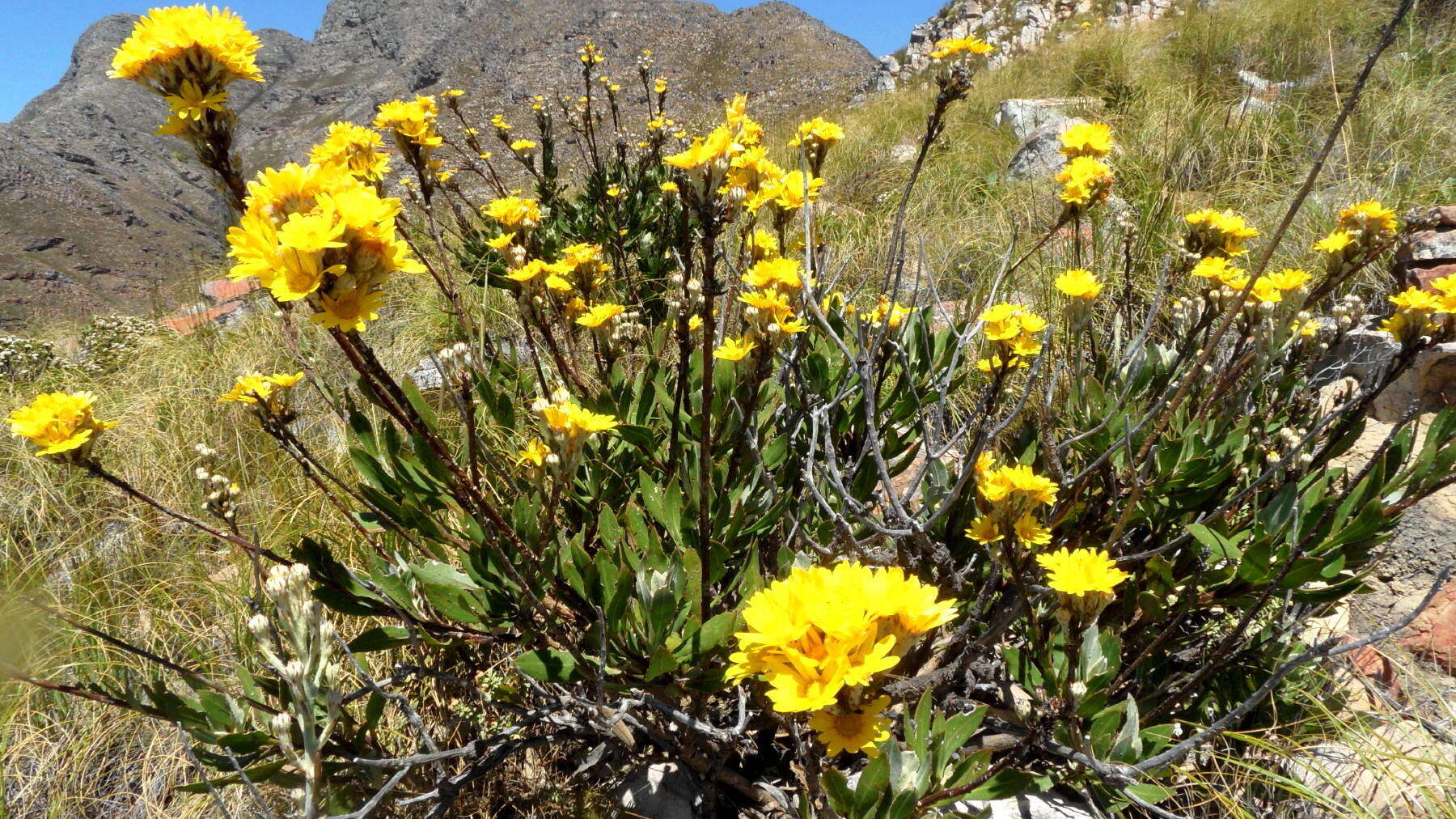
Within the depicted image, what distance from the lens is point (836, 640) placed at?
973 mm

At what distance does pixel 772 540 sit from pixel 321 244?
5.17ft

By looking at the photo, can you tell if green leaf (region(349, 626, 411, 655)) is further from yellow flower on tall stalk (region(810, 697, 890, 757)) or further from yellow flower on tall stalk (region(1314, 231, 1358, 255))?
yellow flower on tall stalk (region(1314, 231, 1358, 255))

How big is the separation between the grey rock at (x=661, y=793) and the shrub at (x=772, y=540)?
56mm

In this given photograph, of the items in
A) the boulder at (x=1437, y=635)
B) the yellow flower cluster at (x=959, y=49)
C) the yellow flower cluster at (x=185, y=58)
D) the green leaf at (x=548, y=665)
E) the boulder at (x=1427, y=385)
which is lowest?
the boulder at (x=1437, y=635)

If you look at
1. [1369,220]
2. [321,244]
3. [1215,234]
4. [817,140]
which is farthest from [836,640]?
[1369,220]

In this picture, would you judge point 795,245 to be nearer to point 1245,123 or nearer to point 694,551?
point 694,551

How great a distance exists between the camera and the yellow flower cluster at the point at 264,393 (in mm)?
1762

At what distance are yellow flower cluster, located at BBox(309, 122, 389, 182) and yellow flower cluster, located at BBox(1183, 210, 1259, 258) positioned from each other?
95.5 inches

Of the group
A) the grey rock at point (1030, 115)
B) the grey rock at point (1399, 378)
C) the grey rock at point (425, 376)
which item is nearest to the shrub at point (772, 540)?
the grey rock at point (1399, 378)

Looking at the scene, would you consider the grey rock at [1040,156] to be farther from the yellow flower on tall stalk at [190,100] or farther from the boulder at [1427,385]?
the yellow flower on tall stalk at [190,100]

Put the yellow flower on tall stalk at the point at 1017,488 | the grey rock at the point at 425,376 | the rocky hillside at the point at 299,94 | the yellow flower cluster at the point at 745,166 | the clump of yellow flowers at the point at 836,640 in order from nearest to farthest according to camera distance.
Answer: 1. the clump of yellow flowers at the point at 836,640
2. the yellow flower cluster at the point at 745,166
3. the yellow flower on tall stalk at the point at 1017,488
4. the grey rock at the point at 425,376
5. the rocky hillside at the point at 299,94

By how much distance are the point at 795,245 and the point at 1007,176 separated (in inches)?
152

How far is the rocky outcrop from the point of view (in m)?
13.4

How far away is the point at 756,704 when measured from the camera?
1.77 m
